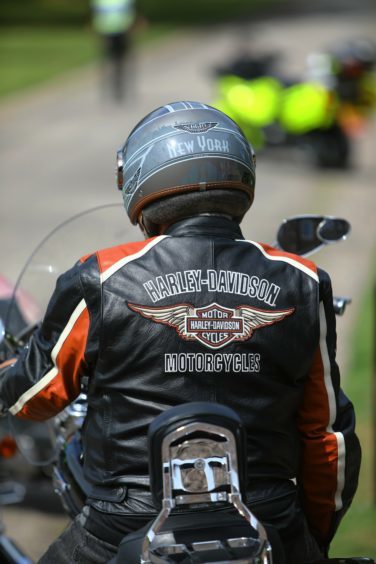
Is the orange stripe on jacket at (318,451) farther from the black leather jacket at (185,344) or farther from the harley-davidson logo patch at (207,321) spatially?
the harley-davidson logo patch at (207,321)

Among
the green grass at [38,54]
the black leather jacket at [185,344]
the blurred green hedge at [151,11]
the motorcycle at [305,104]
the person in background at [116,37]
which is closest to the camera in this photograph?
the black leather jacket at [185,344]

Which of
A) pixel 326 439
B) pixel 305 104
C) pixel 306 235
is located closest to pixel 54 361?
pixel 326 439

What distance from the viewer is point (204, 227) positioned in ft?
9.23

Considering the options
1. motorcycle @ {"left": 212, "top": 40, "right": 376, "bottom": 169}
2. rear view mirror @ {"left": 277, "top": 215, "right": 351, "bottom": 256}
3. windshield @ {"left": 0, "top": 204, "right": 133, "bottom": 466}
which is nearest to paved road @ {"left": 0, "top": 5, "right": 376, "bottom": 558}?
windshield @ {"left": 0, "top": 204, "right": 133, "bottom": 466}

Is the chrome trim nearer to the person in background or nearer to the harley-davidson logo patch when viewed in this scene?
the harley-davidson logo patch

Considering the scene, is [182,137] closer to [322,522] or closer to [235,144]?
[235,144]

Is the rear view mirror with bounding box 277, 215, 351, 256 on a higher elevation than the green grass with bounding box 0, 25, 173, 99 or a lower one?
lower

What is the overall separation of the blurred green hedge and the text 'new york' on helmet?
103ft

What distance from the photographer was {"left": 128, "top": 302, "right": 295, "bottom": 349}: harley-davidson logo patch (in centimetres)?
263

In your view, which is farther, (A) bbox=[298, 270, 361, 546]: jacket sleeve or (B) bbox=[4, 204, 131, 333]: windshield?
(B) bbox=[4, 204, 131, 333]: windshield

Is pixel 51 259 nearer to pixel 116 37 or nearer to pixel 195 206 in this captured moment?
pixel 195 206

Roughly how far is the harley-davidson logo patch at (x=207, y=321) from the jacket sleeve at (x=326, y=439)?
0.23m

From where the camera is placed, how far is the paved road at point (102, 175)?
1048cm

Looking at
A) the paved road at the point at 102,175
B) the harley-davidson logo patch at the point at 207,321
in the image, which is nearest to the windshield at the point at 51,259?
the paved road at the point at 102,175
